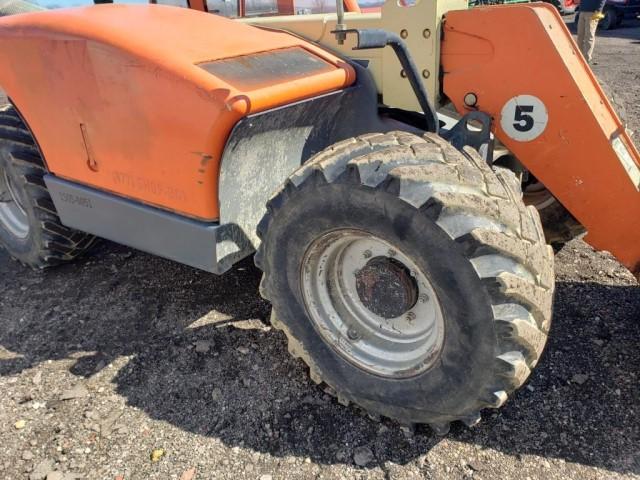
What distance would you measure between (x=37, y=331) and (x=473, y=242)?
2.60 metres

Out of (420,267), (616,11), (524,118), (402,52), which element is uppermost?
(402,52)

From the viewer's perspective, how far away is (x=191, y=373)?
2865 mm

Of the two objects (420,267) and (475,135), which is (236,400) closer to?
(420,267)

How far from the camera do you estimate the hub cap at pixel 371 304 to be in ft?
7.60

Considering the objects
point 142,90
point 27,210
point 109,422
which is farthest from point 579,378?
point 27,210

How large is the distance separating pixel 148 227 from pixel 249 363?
85 cm

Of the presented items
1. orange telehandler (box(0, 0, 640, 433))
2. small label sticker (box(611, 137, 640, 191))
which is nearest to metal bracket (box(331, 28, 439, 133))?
orange telehandler (box(0, 0, 640, 433))

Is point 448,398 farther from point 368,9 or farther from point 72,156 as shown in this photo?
point 368,9

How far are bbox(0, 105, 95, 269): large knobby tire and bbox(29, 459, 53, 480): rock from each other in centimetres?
162

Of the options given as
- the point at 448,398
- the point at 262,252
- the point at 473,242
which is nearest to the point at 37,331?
the point at 262,252

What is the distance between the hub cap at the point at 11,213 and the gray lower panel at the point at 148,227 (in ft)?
2.60

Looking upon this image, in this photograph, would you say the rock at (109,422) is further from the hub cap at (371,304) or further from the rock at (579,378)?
the rock at (579,378)

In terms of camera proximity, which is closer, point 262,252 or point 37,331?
point 262,252

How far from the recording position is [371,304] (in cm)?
245
